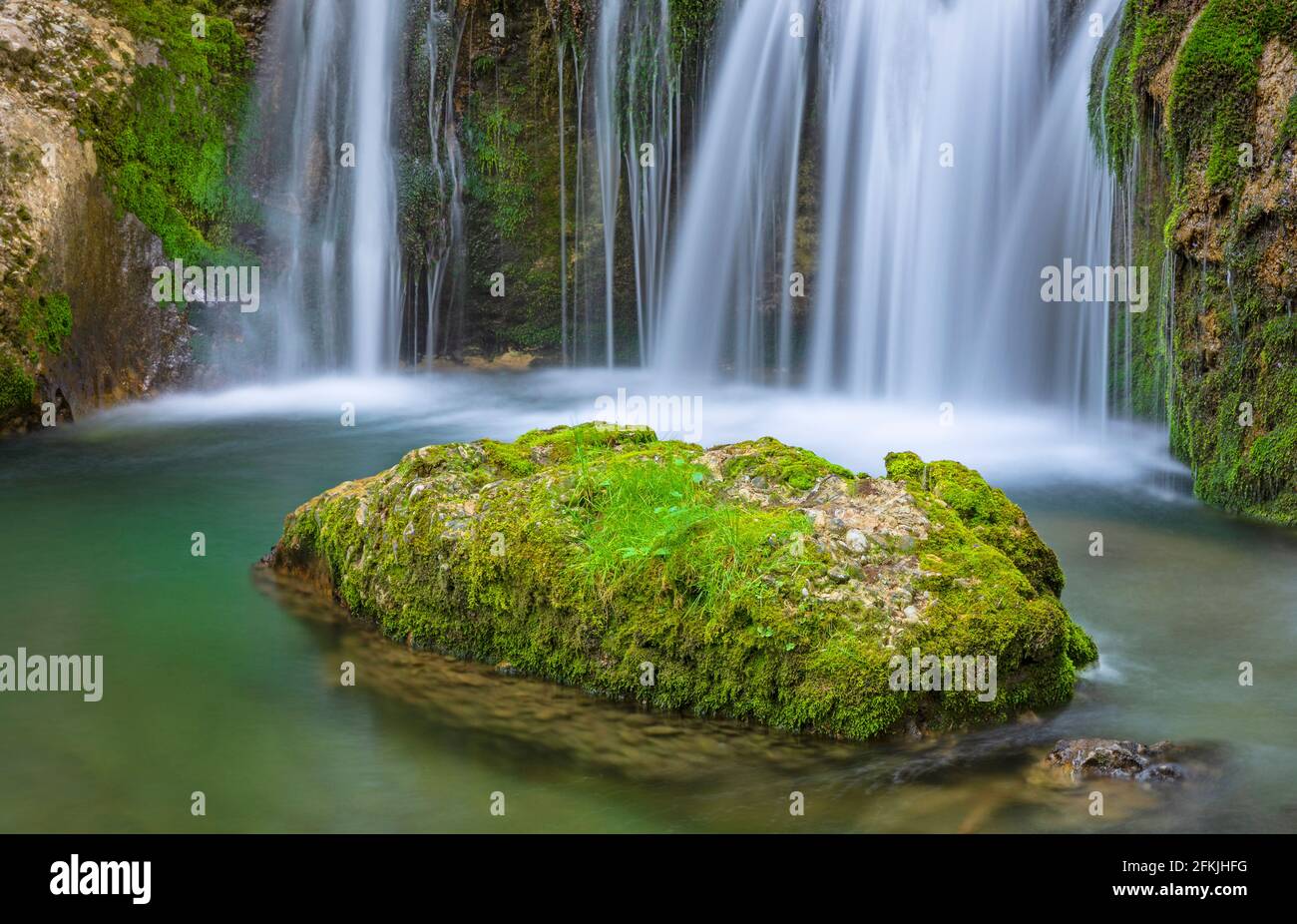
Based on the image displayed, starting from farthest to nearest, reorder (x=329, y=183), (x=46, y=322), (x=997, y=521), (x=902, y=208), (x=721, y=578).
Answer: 1. (x=329, y=183)
2. (x=902, y=208)
3. (x=46, y=322)
4. (x=997, y=521)
5. (x=721, y=578)

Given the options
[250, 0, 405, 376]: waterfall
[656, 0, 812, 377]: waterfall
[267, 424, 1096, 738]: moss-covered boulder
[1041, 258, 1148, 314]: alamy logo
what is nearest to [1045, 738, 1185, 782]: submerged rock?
[267, 424, 1096, 738]: moss-covered boulder

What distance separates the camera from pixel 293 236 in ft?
49.0

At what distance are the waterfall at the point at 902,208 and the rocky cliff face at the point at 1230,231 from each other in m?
2.14

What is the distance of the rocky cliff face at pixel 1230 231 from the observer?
839 centimetres

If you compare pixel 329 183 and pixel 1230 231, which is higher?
pixel 329 183

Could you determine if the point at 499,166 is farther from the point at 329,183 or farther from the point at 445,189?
the point at 329,183

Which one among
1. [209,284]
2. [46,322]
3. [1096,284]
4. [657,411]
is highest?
[209,284]

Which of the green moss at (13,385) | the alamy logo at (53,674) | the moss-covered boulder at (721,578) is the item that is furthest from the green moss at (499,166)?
the alamy logo at (53,674)

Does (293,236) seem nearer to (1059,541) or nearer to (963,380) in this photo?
(963,380)

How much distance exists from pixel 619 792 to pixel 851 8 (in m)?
11.0

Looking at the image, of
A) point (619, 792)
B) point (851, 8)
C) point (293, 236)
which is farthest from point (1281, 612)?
point (293, 236)

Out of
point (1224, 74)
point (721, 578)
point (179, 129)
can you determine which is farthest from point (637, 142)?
point (721, 578)

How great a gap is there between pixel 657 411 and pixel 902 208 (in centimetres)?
316

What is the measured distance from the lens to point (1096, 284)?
11.6 meters
